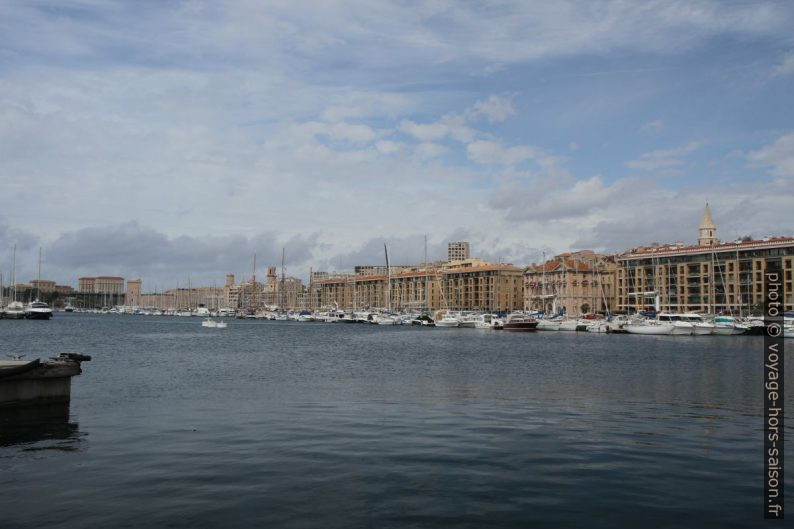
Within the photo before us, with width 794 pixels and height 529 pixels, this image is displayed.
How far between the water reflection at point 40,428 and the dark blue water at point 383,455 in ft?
0.33

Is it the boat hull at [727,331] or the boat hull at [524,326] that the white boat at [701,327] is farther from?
the boat hull at [524,326]

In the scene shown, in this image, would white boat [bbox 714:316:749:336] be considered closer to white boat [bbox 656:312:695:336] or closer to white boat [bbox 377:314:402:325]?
white boat [bbox 656:312:695:336]

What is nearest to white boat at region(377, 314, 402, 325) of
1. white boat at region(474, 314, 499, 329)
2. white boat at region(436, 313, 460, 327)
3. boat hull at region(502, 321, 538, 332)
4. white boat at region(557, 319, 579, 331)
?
white boat at region(436, 313, 460, 327)

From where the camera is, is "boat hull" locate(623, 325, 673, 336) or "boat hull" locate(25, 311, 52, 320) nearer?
"boat hull" locate(623, 325, 673, 336)

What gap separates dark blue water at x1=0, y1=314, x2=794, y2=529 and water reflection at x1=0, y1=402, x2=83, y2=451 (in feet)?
0.33

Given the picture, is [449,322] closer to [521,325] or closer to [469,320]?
[469,320]

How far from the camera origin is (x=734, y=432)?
76.7 ft

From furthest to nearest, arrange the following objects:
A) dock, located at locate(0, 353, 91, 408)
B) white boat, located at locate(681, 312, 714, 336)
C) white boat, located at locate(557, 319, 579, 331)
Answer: white boat, located at locate(557, 319, 579, 331), white boat, located at locate(681, 312, 714, 336), dock, located at locate(0, 353, 91, 408)

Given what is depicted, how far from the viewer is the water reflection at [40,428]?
19891 mm

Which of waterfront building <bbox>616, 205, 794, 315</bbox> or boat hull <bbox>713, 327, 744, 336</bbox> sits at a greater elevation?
waterfront building <bbox>616, 205, 794, 315</bbox>

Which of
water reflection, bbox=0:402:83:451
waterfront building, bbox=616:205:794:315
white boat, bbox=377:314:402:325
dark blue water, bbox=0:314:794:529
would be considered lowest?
white boat, bbox=377:314:402:325

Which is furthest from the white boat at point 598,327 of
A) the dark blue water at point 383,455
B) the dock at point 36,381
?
the dock at point 36,381

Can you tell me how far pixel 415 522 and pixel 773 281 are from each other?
166m

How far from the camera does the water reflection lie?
65.3 feet
